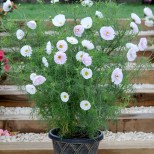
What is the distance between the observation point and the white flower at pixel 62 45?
355cm

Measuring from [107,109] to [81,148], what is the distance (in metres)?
0.31

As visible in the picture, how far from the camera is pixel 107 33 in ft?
12.1

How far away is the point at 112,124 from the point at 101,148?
68 cm

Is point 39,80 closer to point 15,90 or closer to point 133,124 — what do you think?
point 133,124

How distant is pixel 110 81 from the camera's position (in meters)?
3.76

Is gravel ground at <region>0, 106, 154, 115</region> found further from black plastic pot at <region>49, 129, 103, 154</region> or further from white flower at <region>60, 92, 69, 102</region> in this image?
white flower at <region>60, 92, 69, 102</region>

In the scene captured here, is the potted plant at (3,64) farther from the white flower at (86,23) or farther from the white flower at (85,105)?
the white flower at (85,105)

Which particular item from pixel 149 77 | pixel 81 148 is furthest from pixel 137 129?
pixel 81 148

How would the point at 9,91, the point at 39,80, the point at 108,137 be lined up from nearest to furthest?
the point at 39,80
the point at 108,137
the point at 9,91

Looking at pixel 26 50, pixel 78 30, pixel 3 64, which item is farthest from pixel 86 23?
pixel 3 64

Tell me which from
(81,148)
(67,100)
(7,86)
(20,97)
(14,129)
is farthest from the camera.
Answer: (7,86)

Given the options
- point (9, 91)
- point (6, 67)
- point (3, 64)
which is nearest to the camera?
point (6, 67)

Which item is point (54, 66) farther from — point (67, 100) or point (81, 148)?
point (81, 148)

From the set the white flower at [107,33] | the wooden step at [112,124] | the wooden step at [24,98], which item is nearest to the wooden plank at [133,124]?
the wooden step at [112,124]
